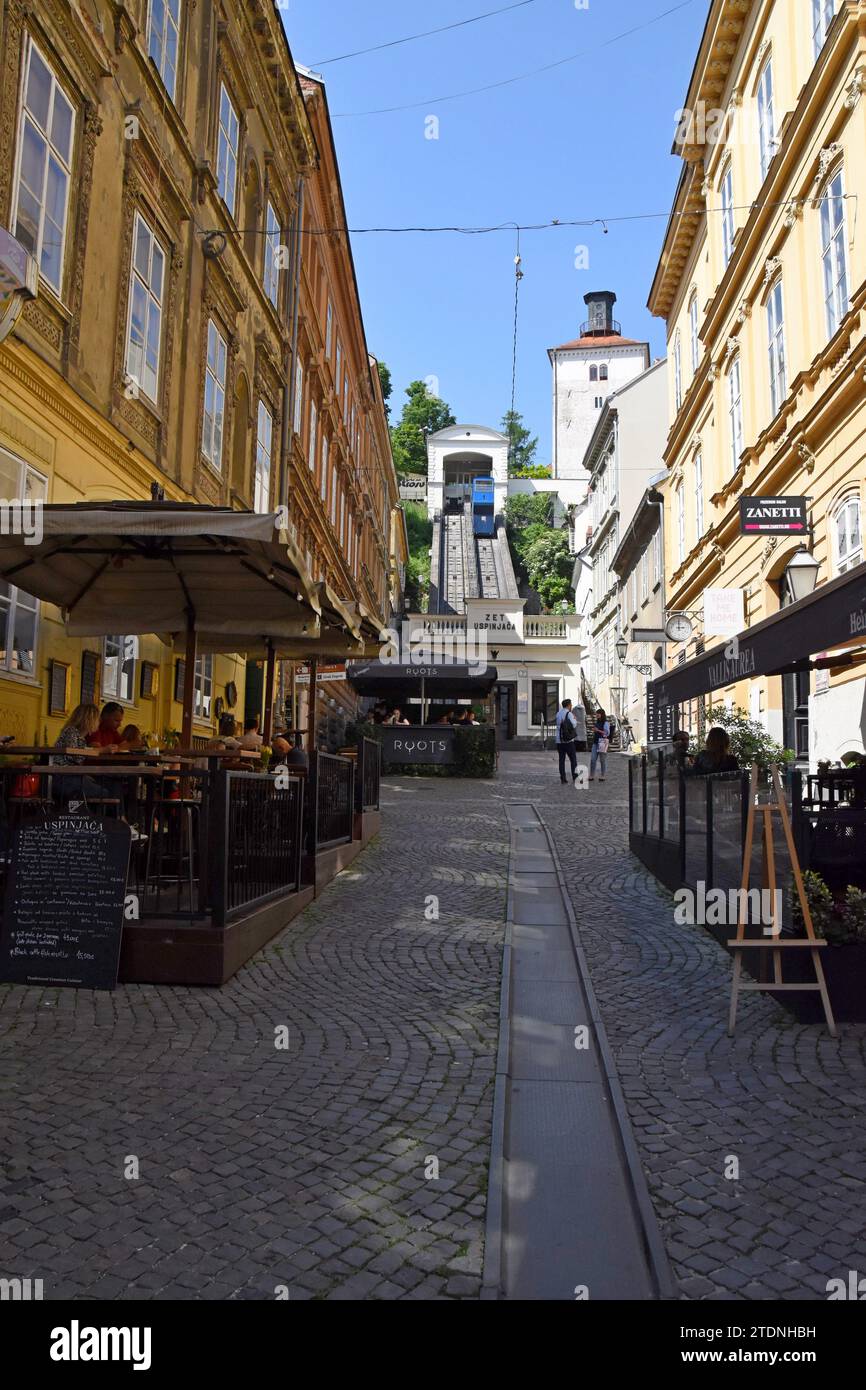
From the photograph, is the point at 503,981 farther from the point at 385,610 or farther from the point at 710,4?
the point at 385,610

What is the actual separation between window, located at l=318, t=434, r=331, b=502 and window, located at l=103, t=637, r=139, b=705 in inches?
643

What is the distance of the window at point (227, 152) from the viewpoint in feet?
52.3

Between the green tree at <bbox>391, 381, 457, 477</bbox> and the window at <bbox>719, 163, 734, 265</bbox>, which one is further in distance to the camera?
the green tree at <bbox>391, 381, 457, 477</bbox>

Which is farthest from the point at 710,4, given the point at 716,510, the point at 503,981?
the point at 503,981

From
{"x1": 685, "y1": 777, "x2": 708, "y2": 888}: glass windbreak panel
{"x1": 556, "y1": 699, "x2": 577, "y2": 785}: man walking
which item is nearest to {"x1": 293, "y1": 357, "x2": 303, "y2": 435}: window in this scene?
{"x1": 556, "y1": 699, "x2": 577, "y2": 785}: man walking

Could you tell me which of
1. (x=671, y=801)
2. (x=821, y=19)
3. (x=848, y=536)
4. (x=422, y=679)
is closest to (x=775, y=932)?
(x=671, y=801)

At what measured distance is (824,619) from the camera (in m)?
5.99

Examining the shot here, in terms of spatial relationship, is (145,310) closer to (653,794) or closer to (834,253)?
(653,794)

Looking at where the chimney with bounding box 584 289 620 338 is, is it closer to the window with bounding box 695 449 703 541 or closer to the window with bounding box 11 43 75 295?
the window with bounding box 695 449 703 541

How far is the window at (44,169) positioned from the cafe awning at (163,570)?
2932 mm

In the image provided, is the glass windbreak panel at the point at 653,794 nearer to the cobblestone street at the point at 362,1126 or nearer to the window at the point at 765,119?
the cobblestone street at the point at 362,1126

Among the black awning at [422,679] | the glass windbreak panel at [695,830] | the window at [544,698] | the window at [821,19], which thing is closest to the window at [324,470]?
the black awning at [422,679]

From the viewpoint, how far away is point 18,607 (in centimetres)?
955

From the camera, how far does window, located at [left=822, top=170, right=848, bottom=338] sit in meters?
14.4
